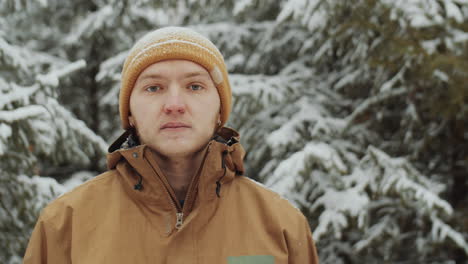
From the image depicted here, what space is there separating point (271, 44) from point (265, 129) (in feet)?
3.23

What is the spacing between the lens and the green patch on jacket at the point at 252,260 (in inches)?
64.1

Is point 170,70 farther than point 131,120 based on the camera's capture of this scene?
No

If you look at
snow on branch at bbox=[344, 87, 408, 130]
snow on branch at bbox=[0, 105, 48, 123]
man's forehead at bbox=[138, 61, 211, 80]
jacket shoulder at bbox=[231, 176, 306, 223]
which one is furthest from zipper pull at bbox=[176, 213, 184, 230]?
snow on branch at bbox=[344, 87, 408, 130]

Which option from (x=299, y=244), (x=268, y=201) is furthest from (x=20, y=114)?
(x=299, y=244)

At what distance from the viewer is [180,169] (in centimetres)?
179

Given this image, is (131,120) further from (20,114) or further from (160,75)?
(20,114)

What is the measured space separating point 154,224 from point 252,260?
0.38m

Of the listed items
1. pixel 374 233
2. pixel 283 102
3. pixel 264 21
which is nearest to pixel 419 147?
pixel 374 233

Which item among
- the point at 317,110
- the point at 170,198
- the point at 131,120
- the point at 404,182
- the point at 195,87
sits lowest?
the point at 404,182

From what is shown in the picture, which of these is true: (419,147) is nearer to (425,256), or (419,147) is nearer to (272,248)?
(425,256)

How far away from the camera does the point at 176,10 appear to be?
16.5ft

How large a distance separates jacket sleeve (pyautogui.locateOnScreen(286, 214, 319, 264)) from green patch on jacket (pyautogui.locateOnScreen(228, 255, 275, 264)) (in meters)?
0.14

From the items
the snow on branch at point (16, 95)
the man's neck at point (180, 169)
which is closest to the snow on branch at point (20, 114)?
the snow on branch at point (16, 95)

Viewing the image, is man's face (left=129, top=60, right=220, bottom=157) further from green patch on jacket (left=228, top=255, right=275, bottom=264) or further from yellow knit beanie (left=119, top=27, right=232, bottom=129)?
green patch on jacket (left=228, top=255, right=275, bottom=264)
